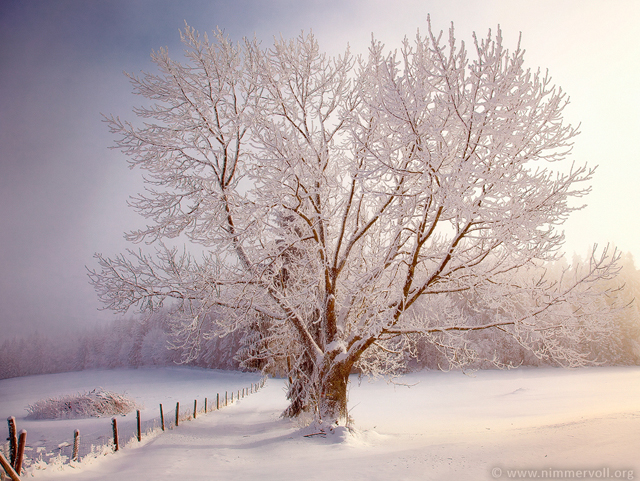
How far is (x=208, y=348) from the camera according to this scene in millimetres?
46000

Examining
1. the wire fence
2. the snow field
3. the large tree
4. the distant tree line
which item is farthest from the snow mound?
the large tree

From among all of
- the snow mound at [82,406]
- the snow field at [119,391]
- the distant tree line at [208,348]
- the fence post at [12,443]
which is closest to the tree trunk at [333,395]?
the distant tree line at [208,348]

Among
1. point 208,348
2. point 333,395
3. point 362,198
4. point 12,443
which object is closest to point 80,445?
point 12,443

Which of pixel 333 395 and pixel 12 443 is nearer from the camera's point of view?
pixel 12 443

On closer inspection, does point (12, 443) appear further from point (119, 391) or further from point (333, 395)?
point (119, 391)

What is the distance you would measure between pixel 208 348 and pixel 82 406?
2834 centimetres

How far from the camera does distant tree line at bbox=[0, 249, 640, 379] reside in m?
29.5

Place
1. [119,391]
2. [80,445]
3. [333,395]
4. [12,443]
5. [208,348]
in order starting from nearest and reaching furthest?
[12,443]
[333,395]
[80,445]
[119,391]
[208,348]

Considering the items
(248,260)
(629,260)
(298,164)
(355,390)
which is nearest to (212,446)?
(248,260)

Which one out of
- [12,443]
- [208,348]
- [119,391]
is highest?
Answer: [12,443]

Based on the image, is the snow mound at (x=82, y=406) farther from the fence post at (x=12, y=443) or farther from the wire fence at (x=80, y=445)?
the fence post at (x=12, y=443)

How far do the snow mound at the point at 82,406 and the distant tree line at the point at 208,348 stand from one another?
14.7ft

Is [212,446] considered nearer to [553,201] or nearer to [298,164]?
[298,164]

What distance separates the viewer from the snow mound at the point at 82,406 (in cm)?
1838
